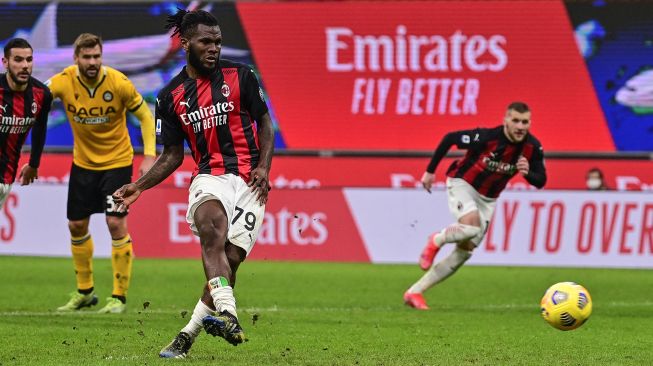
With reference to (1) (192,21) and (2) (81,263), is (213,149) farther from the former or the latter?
(2) (81,263)

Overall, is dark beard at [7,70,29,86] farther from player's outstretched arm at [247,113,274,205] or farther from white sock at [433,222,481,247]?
white sock at [433,222,481,247]

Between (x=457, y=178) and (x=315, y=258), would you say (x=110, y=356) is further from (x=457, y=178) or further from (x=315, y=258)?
(x=315, y=258)

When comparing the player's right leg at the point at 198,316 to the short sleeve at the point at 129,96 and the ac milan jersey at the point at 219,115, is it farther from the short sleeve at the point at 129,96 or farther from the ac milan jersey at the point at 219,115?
the short sleeve at the point at 129,96

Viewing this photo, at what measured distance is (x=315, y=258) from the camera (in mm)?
16828

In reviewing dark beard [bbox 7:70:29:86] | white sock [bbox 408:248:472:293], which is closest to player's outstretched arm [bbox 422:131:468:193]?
white sock [bbox 408:248:472:293]

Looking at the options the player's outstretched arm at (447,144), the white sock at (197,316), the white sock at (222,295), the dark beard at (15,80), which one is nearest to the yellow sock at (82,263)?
the dark beard at (15,80)

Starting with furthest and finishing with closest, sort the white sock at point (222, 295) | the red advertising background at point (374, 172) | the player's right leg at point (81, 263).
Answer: the red advertising background at point (374, 172) → the player's right leg at point (81, 263) → the white sock at point (222, 295)

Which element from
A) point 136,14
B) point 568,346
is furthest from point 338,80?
point 568,346

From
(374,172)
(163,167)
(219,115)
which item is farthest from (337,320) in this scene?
(374,172)

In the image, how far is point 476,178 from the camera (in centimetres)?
1198

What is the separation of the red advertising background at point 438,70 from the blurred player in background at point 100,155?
12409mm

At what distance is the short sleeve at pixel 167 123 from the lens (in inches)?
294

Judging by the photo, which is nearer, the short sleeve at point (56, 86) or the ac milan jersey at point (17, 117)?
the ac milan jersey at point (17, 117)

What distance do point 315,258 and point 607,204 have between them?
13.1 ft
